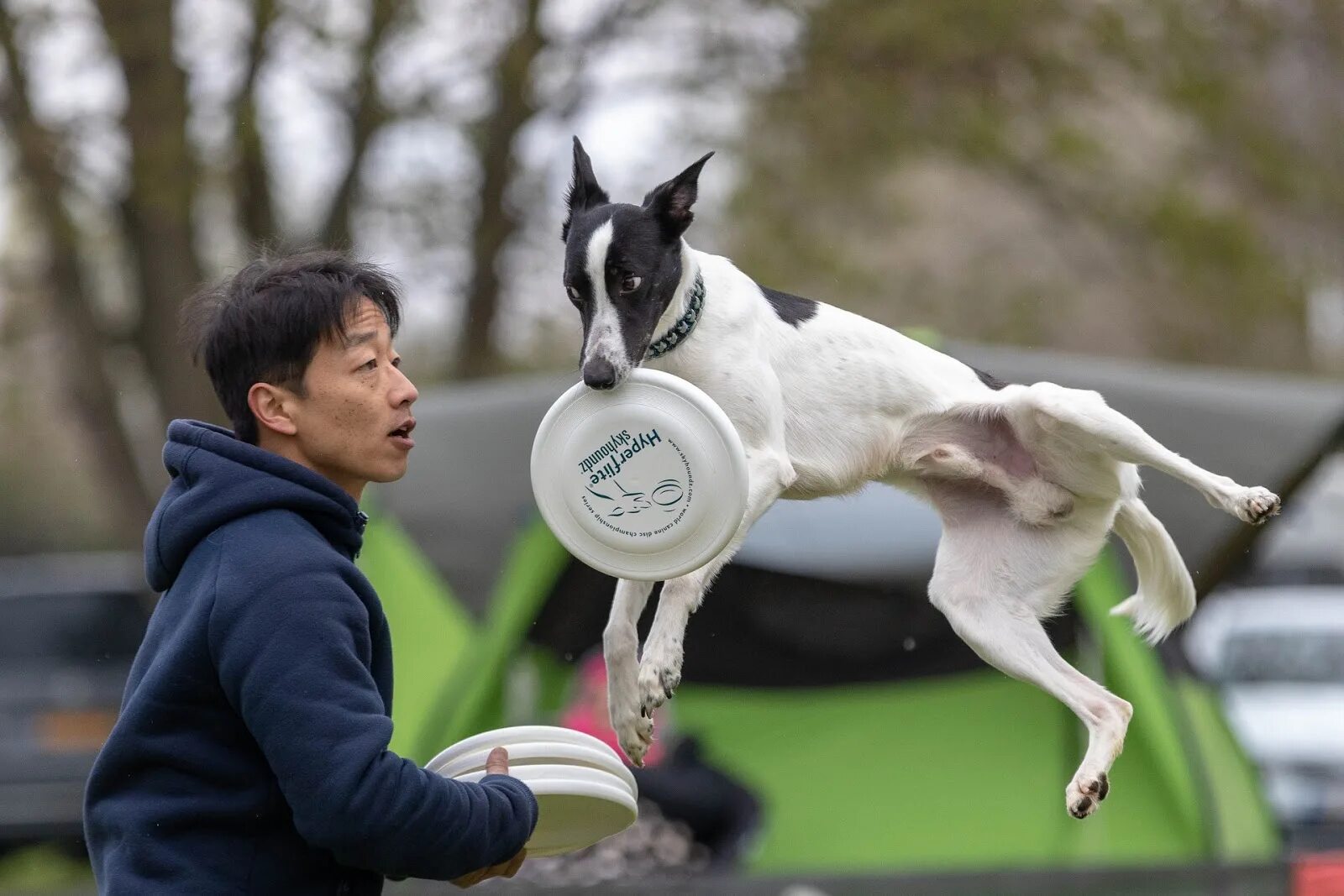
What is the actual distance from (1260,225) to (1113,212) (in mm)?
1889

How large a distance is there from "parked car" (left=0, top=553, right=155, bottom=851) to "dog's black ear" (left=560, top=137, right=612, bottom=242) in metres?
7.31

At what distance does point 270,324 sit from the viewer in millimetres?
2322

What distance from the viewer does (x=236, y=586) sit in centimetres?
211

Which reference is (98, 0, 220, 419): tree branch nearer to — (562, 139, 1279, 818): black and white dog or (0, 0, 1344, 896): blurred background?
(0, 0, 1344, 896): blurred background

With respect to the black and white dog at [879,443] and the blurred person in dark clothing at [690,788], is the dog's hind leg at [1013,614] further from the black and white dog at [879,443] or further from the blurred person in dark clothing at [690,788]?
the blurred person in dark clothing at [690,788]

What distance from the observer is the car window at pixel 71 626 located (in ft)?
41.5

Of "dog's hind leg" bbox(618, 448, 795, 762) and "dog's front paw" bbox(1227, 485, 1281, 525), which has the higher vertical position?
"dog's front paw" bbox(1227, 485, 1281, 525)

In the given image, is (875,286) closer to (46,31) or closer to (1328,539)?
→ (46,31)

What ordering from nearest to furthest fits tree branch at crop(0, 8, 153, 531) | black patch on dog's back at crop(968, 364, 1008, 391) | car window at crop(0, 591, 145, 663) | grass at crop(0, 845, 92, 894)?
black patch on dog's back at crop(968, 364, 1008, 391), tree branch at crop(0, 8, 153, 531), grass at crop(0, 845, 92, 894), car window at crop(0, 591, 145, 663)

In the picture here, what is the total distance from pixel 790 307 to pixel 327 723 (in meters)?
0.93

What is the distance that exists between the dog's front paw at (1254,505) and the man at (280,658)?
1.07 meters

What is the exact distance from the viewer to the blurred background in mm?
6801

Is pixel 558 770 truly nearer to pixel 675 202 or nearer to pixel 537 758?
pixel 537 758

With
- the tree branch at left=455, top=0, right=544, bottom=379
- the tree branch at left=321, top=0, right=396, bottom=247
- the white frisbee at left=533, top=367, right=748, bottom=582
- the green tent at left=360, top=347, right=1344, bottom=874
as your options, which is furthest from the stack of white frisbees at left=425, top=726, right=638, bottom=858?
the tree branch at left=321, top=0, right=396, bottom=247
